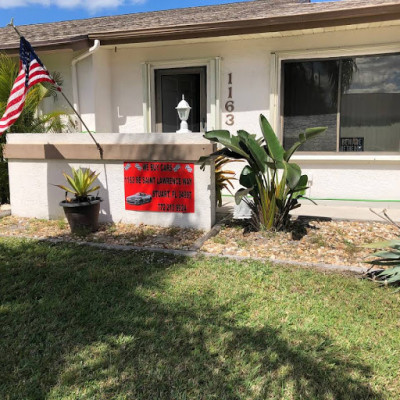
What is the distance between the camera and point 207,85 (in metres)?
8.05

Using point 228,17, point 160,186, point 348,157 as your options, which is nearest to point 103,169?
point 160,186

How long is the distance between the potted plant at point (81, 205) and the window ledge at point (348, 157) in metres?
3.85

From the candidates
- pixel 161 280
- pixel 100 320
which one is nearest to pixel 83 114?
pixel 161 280

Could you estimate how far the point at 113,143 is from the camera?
231 inches

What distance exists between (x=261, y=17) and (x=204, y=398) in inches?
242

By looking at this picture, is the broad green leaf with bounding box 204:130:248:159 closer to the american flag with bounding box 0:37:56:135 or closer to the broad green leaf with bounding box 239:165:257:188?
the broad green leaf with bounding box 239:165:257:188

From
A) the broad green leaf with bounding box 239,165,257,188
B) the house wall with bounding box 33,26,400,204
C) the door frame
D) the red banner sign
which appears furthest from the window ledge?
the red banner sign

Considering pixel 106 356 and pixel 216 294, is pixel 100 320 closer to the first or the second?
pixel 106 356

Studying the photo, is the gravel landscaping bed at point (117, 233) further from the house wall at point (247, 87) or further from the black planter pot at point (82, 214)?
the house wall at point (247, 87)

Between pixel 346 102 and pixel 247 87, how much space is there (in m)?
1.89

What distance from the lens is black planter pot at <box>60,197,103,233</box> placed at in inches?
216

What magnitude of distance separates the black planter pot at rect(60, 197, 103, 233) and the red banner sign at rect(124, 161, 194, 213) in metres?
0.51

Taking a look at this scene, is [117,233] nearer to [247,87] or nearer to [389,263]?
[389,263]

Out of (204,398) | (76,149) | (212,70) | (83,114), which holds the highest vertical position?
(212,70)
